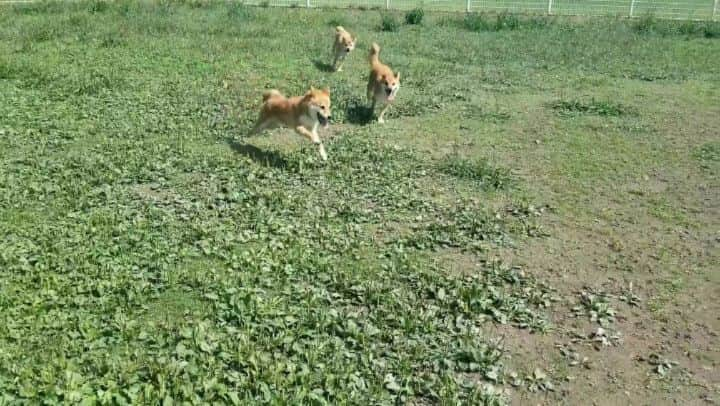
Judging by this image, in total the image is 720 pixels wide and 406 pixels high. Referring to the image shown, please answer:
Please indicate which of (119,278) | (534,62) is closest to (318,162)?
(119,278)

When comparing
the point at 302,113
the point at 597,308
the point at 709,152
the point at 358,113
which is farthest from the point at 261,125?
the point at 709,152

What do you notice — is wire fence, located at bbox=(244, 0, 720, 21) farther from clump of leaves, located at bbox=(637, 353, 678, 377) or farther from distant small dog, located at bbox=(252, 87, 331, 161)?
clump of leaves, located at bbox=(637, 353, 678, 377)

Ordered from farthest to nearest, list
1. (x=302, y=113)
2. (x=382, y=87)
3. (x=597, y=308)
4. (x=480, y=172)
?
(x=382, y=87), (x=302, y=113), (x=480, y=172), (x=597, y=308)

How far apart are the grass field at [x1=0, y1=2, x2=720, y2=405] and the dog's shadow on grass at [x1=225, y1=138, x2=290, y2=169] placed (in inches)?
1.4

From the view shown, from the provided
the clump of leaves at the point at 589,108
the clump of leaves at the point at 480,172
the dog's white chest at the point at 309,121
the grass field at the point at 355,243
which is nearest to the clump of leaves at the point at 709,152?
the grass field at the point at 355,243

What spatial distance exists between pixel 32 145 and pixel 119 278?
3.24 m

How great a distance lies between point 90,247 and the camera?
4.52 m

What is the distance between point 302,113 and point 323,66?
459 centimetres

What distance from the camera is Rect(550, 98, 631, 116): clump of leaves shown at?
8562mm

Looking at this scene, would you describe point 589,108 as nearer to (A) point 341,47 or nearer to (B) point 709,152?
(B) point 709,152

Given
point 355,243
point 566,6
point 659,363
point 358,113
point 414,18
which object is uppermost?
point 566,6

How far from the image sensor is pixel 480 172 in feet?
20.4


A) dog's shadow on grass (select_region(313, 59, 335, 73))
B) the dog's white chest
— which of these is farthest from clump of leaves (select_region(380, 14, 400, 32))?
the dog's white chest

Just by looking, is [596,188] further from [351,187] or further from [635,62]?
[635,62]
